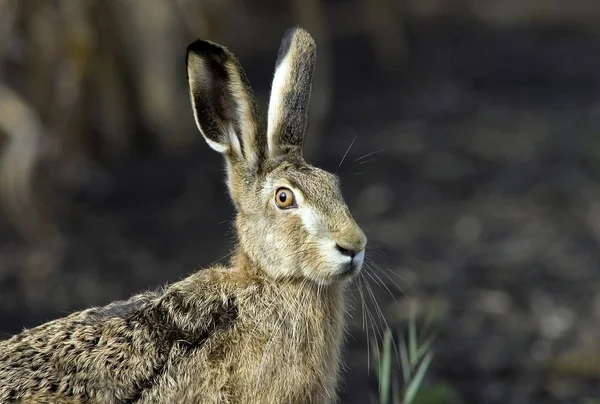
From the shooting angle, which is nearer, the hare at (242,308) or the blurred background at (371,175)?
the hare at (242,308)

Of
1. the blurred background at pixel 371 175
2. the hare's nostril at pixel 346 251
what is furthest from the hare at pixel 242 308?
the blurred background at pixel 371 175

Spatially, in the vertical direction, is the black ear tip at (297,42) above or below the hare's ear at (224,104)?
above

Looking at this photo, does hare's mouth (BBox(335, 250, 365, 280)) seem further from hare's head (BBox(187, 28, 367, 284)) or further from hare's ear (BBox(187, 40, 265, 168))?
hare's ear (BBox(187, 40, 265, 168))

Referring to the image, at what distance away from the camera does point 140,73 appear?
9.68 meters

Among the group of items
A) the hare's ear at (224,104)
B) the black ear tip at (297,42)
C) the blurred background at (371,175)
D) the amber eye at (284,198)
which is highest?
the black ear tip at (297,42)

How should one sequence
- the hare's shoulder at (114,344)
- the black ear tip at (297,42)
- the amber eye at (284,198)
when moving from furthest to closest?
the black ear tip at (297,42) → the amber eye at (284,198) → the hare's shoulder at (114,344)

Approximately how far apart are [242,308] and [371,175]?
4854 mm

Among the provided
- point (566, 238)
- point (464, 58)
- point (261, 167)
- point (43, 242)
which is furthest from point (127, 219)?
point (464, 58)

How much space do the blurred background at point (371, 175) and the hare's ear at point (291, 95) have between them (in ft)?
1.81

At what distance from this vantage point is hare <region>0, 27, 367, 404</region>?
413 cm

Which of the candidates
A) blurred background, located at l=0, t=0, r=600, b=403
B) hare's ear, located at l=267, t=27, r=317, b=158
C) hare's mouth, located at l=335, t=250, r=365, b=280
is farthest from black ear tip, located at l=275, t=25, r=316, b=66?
hare's mouth, located at l=335, t=250, r=365, b=280

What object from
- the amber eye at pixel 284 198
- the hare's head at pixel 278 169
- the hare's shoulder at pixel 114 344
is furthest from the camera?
the amber eye at pixel 284 198

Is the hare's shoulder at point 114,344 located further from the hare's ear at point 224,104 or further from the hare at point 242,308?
the hare's ear at point 224,104

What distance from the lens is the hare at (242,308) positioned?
4129mm
